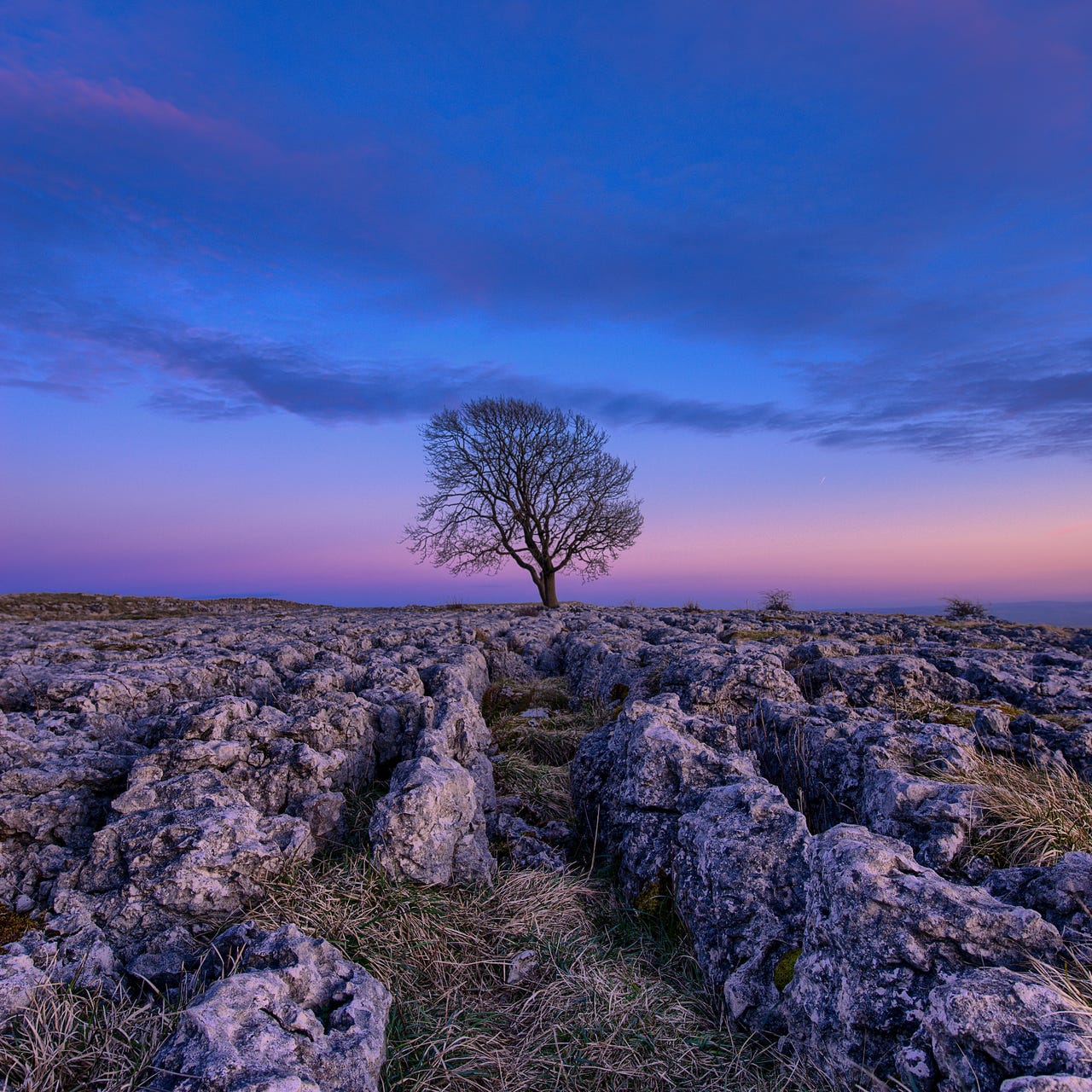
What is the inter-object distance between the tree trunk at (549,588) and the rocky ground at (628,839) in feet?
89.7

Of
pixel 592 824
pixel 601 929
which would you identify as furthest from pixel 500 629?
pixel 601 929

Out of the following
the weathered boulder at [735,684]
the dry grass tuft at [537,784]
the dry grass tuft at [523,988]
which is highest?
the weathered boulder at [735,684]

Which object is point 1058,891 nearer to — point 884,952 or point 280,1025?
point 884,952

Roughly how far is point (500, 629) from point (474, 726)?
7996 mm

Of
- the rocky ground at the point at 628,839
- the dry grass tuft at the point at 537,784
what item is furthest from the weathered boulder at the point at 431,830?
the dry grass tuft at the point at 537,784

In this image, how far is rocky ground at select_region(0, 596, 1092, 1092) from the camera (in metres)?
2.90

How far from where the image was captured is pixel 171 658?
8844mm

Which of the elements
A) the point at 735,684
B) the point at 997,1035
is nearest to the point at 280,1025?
the point at 997,1035

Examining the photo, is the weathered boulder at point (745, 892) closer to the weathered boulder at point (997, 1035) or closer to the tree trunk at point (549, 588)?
the weathered boulder at point (997, 1035)

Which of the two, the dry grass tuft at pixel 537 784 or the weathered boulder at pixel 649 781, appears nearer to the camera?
the weathered boulder at pixel 649 781

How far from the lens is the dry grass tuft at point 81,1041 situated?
2.77 m

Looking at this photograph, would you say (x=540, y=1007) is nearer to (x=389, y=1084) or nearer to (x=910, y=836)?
(x=389, y=1084)

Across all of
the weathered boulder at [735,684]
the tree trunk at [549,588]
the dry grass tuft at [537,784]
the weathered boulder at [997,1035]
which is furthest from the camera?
the tree trunk at [549,588]

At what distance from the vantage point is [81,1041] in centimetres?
301
